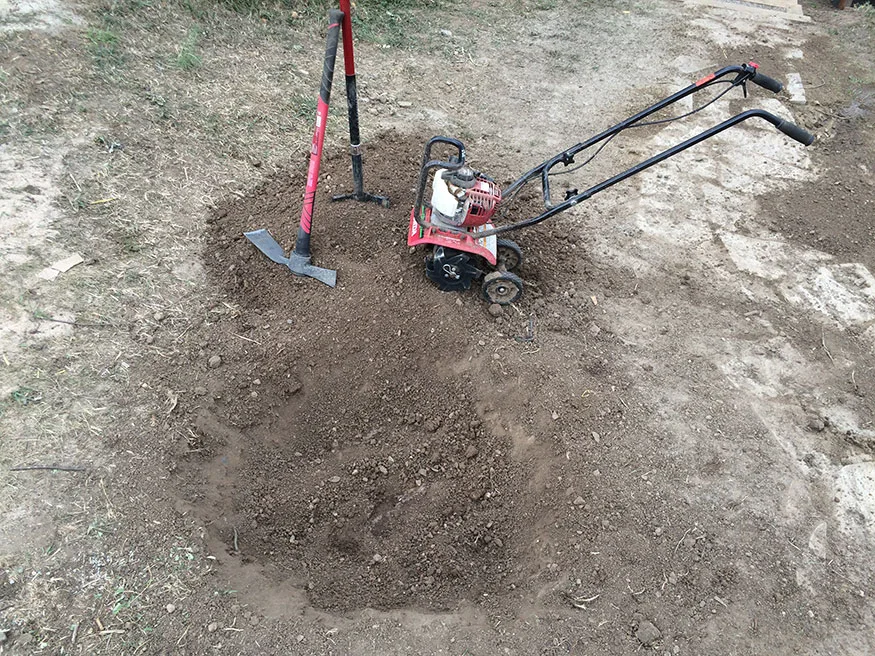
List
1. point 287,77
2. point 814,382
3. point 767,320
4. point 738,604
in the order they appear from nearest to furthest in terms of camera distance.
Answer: point 738,604 → point 814,382 → point 767,320 → point 287,77

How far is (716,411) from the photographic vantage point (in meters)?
3.89

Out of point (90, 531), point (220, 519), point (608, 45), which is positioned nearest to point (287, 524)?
point (220, 519)

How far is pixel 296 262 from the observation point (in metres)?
4.27

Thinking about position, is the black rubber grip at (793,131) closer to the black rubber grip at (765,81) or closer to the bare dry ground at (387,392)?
the black rubber grip at (765,81)

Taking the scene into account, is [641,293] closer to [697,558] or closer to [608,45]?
[697,558]

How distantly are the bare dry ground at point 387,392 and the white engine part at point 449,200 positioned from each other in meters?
0.59

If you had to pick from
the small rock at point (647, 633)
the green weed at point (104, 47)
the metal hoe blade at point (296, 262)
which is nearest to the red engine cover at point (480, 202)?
the metal hoe blade at point (296, 262)

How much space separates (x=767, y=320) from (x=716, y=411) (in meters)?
1.19

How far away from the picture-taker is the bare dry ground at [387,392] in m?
2.87

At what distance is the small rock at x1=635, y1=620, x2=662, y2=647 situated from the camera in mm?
2865

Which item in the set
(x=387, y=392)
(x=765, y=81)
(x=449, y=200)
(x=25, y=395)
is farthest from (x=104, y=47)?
(x=765, y=81)

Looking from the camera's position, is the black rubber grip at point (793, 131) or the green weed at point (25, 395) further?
the black rubber grip at point (793, 131)

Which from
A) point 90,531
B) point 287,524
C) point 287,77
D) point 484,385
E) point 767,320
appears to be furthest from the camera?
point 287,77

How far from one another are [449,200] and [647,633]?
267 centimetres
